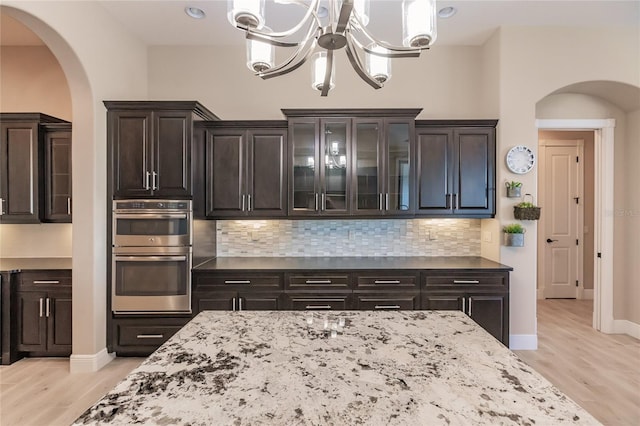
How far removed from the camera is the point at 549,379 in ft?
9.39

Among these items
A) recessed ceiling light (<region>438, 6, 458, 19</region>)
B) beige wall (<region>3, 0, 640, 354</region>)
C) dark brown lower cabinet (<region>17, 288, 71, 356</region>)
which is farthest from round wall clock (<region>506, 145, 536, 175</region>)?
dark brown lower cabinet (<region>17, 288, 71, 356</region>)

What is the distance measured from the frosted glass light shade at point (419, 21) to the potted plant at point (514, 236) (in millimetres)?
2555

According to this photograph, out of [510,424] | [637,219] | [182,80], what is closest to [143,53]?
[182,80]

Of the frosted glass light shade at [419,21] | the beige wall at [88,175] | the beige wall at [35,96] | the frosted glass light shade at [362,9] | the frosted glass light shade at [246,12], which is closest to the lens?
the frosted glass light shade at [246,12]

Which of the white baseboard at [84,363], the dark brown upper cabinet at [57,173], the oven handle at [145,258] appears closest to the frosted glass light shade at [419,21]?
the oven handle at [145,258]

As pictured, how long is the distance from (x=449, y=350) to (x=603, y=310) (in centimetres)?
394

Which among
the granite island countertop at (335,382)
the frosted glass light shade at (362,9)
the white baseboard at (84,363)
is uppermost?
the frosted glass light shade at (362,9)

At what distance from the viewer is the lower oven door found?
10.3 ft

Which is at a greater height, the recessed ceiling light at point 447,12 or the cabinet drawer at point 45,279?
the recessed ceiling light at point 447,12

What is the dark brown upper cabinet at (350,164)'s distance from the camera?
11.2 ft

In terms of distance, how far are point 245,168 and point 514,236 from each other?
112 inches

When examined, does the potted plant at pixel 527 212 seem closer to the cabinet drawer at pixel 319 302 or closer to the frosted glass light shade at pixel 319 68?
the cabinet drawer at pixel 319 302

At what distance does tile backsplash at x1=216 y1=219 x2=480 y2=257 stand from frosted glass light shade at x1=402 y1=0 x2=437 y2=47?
2.57 metres

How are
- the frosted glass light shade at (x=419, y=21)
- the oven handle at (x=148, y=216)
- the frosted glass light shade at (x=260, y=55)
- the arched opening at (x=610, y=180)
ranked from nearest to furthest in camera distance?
the frosted glass light shade at (x=419, y=21) < the frosted glass light shade at (x=260, y=55) < the oven handle at (x=148, y=216) < the arched opening at (x=610, y=180)
